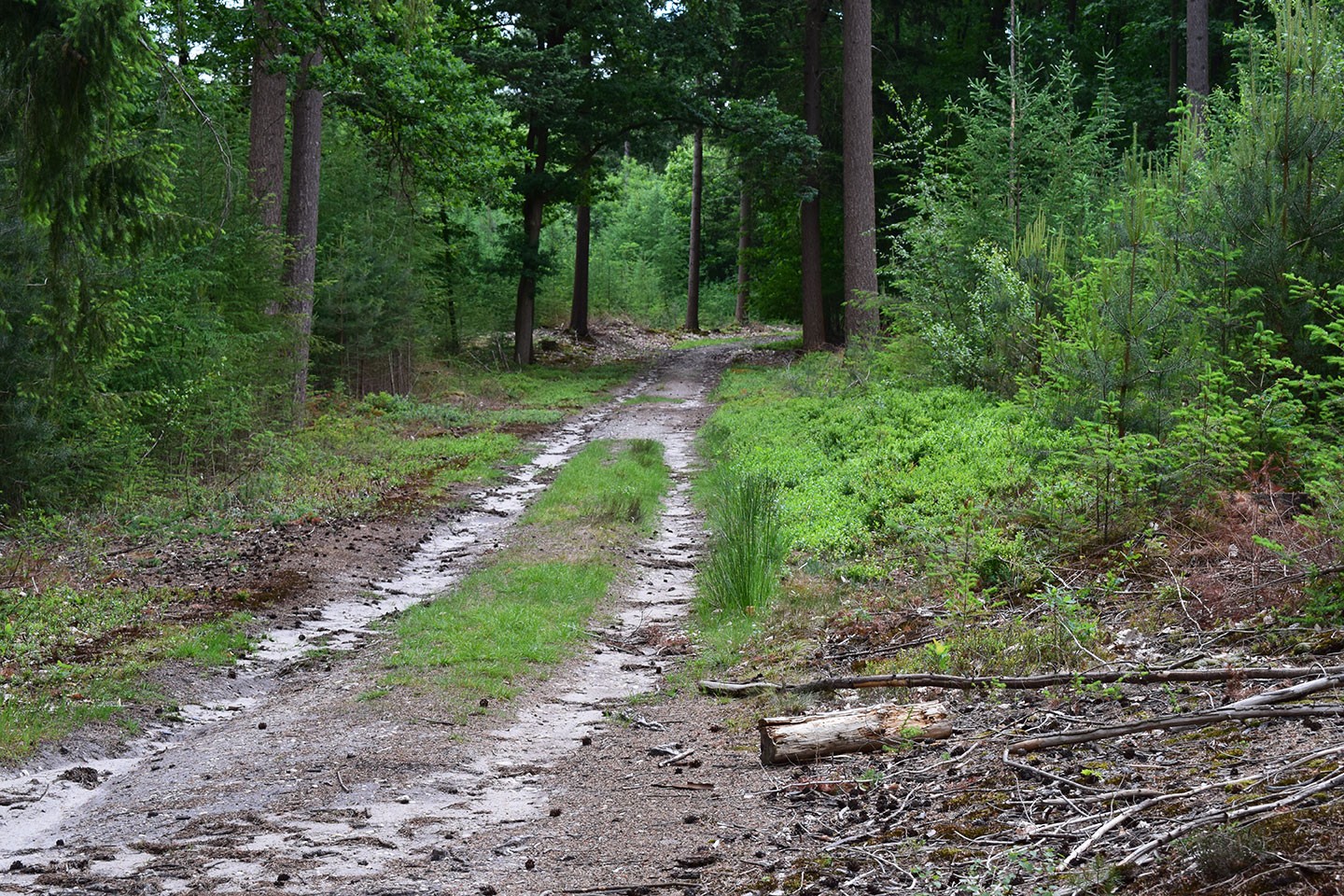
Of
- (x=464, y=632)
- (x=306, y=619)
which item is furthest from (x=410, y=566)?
(x=464, y=632)

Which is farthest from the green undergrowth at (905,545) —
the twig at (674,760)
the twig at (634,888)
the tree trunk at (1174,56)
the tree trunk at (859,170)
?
the tree trunk at (1174,56)

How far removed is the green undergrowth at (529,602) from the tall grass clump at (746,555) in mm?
1032

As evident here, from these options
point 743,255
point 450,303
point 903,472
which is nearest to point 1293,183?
point 903,472

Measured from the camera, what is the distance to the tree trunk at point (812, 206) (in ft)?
91.2

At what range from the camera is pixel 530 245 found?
27.3m

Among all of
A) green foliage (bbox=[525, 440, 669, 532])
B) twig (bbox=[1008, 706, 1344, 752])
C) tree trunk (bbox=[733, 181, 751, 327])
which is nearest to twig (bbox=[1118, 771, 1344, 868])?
twig (bbox=[1008, 706, 1344, 752])

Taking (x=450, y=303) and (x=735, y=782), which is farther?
(x=450, y=303)

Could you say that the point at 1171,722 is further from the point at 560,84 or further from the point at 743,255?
the point at 743,255

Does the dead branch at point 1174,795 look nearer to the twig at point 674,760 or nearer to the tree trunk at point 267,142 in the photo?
the twig at point 674,760

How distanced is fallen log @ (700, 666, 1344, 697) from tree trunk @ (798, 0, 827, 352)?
22.5 m

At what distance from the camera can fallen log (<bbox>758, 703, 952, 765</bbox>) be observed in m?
4.94

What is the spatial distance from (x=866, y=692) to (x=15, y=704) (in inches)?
185

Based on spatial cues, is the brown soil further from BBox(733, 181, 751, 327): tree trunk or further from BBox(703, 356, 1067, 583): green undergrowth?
BBox(733, 181, 751, 327): tree trunk

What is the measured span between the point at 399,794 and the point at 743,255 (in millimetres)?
31595
